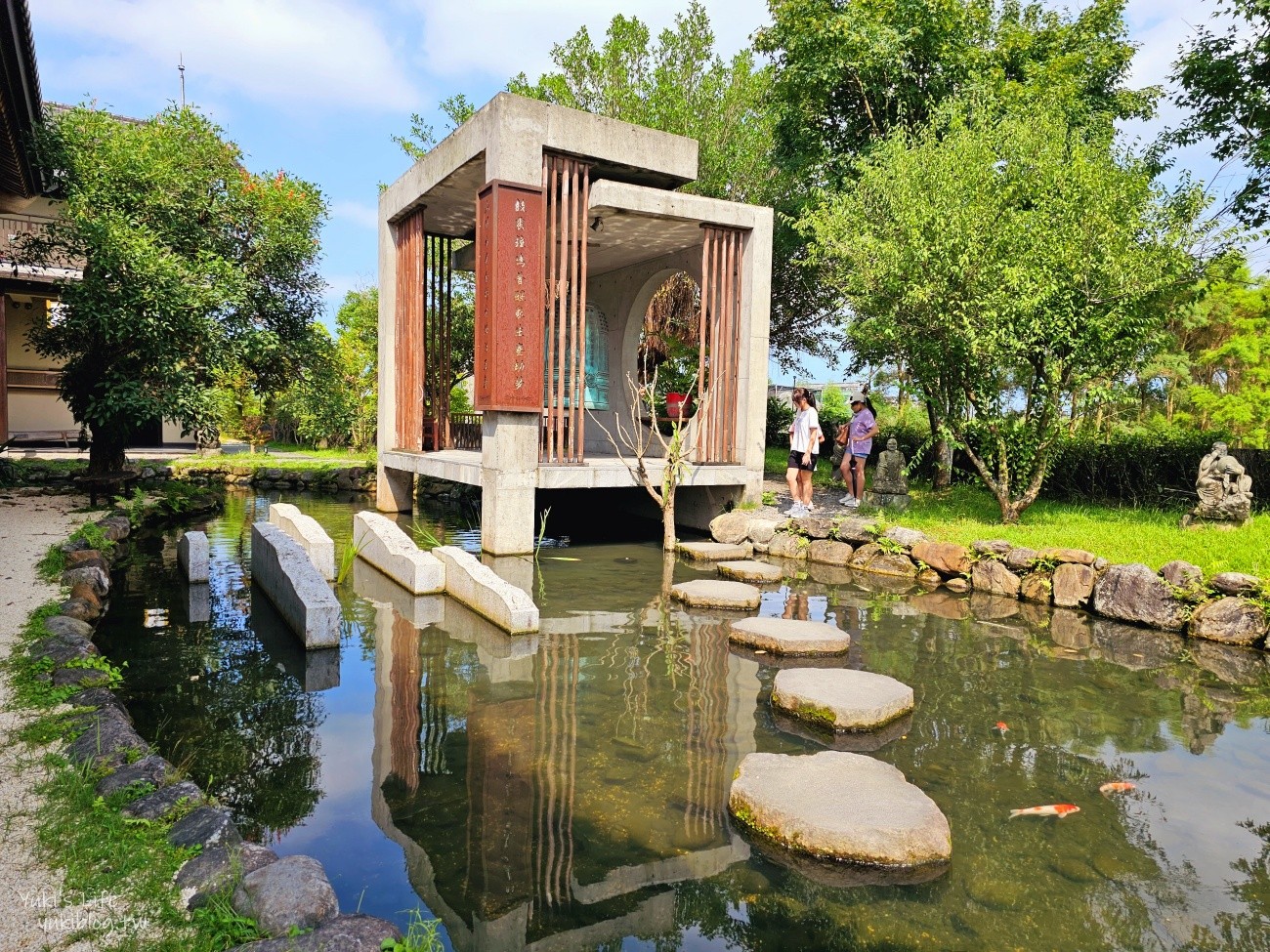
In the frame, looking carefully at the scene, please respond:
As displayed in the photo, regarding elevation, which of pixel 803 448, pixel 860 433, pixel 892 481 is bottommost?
pixel 892 481

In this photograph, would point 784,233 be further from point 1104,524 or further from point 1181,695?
point 1181,695

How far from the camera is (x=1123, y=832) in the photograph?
390cm

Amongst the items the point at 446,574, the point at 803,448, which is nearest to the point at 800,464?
the point at 803,448

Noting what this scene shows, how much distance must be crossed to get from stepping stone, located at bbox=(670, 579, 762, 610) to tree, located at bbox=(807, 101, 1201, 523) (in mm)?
4239

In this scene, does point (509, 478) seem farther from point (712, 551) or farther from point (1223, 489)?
point (1223, 489)

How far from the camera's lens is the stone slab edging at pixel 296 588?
253 inches

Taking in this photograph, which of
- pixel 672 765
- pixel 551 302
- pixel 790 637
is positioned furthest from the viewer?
pixel 551 302

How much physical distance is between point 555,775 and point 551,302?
734 centimetres

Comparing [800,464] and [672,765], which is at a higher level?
[800,464]

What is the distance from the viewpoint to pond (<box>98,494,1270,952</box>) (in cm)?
326

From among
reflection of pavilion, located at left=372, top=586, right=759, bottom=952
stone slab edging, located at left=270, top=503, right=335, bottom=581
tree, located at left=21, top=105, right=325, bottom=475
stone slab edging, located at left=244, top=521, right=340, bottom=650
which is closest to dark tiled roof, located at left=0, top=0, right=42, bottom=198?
tree, located at left=21, top=105, right=325, bottom=475

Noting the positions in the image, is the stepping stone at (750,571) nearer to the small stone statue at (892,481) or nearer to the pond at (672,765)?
the pond at (672,765)

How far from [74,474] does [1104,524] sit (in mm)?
16571

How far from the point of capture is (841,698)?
5219 mm
